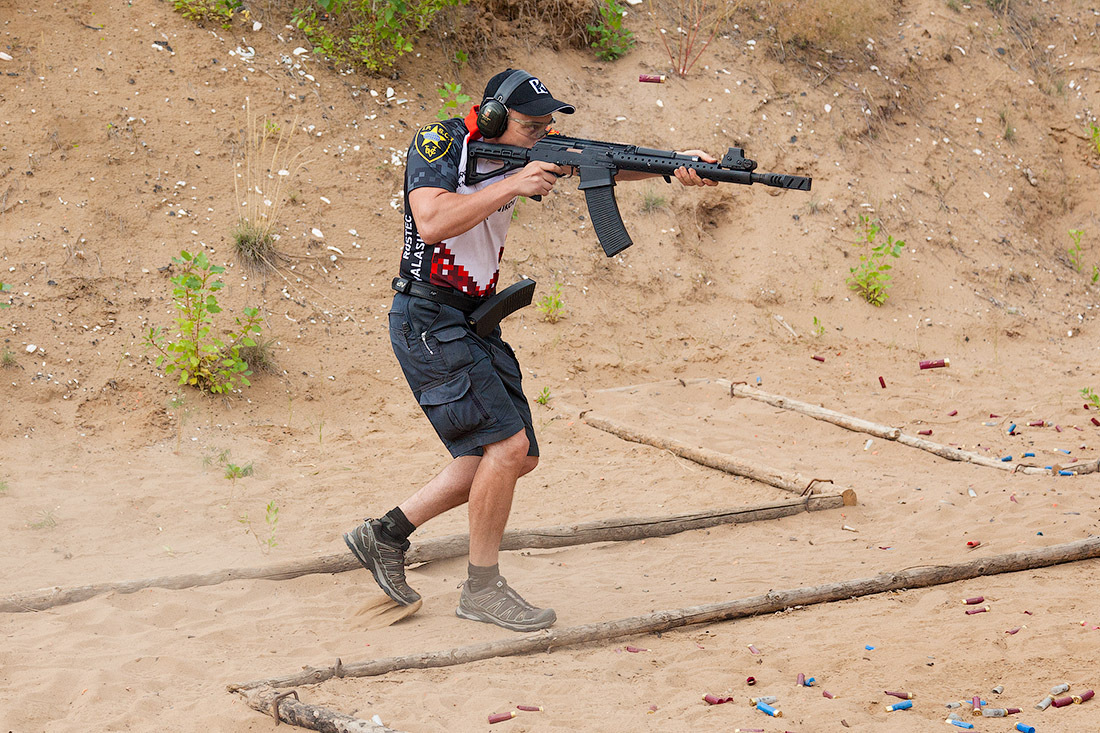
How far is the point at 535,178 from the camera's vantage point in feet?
11.7

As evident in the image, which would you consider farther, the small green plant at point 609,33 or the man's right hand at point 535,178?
the small green plant at point 609,33

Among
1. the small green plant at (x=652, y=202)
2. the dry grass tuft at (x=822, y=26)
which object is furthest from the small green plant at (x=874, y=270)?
the dry grass tuft at (x=822, y=26)

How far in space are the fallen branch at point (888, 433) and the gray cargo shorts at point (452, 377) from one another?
3.55 m

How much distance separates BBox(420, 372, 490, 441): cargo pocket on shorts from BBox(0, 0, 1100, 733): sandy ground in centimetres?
85

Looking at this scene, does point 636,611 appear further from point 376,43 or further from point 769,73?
point 769,73

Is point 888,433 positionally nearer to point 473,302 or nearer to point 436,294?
point 473,302

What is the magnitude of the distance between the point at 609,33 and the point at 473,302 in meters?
7.07

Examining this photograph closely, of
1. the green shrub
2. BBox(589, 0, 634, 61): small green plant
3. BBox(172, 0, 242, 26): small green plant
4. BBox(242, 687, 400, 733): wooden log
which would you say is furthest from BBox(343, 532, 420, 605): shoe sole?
BBox(589, 0, 634, 61): small green plant

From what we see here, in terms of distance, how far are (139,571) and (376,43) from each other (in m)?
5.93

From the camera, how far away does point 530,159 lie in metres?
3.73

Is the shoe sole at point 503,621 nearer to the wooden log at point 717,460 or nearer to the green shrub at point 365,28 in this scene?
the wooden log at point 717,460

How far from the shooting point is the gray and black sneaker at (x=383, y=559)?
3936mm

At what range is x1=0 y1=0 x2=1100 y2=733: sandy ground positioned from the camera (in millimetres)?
3480

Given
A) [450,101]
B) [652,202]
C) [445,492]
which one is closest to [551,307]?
[652,202]
